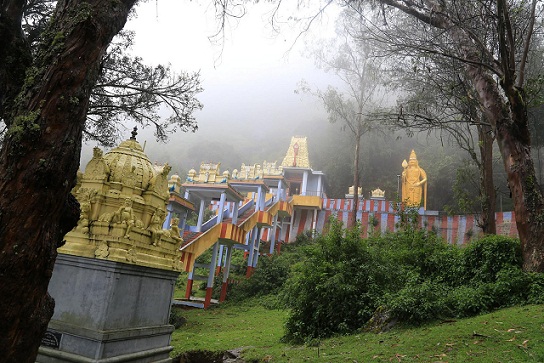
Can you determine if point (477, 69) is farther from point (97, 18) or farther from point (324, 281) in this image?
point (97, 18)

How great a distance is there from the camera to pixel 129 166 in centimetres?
644

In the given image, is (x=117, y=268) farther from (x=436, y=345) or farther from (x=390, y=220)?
(x=390, y=220)

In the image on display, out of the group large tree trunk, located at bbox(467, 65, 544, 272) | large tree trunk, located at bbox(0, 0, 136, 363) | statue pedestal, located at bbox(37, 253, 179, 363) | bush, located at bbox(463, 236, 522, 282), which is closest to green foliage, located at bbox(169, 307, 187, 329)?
statue pedestal, located at bbox(37, 253, 179, 363)

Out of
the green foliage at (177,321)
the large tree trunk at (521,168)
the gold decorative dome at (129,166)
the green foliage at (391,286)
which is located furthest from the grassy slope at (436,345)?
the gold decorative dome at (129,166)

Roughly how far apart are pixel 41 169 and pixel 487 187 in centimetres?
1159

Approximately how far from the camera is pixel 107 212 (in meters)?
5.88

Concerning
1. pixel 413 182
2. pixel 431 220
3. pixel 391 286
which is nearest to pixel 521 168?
pixel 391 286

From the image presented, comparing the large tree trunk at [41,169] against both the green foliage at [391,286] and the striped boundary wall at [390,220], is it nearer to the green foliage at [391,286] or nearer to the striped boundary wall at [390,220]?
the green foliage at [391,286]

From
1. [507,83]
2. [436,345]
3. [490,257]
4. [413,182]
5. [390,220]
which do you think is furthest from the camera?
[413,182]

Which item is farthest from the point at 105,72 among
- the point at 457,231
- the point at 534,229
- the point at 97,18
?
the point at 457,231

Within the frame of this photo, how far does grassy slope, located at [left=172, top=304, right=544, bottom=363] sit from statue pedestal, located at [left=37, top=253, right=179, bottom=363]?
201 centimetres

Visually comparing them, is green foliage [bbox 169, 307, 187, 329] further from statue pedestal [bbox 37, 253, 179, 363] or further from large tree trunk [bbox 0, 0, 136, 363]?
large tree trunk [bbox 0, 0, 136, 363]

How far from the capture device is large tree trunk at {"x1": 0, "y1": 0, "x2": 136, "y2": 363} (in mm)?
2107

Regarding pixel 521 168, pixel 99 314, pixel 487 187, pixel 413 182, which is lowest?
pixel 99 314
